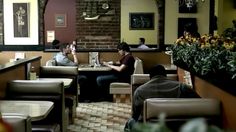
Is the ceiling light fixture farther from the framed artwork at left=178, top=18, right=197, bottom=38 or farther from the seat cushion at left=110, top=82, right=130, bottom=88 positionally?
the seat cushion at left=110, top=82, right=130, bottom=88

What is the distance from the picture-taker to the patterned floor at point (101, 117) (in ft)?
→ 18.6

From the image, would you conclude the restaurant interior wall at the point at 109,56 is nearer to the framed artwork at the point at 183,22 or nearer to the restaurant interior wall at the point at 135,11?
the framed artwork at the point at 183,22

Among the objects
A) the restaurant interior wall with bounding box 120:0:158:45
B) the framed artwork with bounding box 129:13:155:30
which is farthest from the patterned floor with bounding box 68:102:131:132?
the restaurant interior wall with bounding box 120:0:158:45

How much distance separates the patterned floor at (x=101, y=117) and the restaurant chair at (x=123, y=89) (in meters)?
0.14

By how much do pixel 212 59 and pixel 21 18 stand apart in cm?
569

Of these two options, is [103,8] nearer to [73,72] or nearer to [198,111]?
[73,72]

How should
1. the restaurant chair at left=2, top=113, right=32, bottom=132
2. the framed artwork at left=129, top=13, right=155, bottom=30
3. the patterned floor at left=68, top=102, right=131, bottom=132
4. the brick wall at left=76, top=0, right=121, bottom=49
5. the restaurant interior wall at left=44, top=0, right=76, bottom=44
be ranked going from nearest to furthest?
the restaurant chair at left=2, top=113, right=32, bottom=132, the patterned floor at left=68, top=102, right=131, bottom=132, the brick wall at left=76, top=0, right=121, bottom=49, the framed artwork at left=129, top=13, right=155, bottom=30, the restaurant interior wall at left=44, top=0, right=76, bottom=44

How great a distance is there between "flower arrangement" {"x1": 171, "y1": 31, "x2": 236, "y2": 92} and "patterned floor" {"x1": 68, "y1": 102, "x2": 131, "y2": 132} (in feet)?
5.50

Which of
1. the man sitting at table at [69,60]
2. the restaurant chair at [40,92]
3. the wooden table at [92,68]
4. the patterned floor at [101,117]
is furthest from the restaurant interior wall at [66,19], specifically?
the restaurant chair at [40,92]

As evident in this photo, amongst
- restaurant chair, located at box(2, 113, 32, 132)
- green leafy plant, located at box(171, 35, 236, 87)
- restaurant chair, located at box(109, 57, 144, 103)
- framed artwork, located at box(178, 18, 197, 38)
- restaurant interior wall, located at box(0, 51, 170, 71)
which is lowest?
restaurant chair, located at box(109, 57, 144, 103)

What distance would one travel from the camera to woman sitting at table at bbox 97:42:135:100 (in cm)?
738

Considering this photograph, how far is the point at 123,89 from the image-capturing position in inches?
295

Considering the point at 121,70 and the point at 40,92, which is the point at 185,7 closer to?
the point at 121,70

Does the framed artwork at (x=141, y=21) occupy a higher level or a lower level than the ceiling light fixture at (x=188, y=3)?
lower
